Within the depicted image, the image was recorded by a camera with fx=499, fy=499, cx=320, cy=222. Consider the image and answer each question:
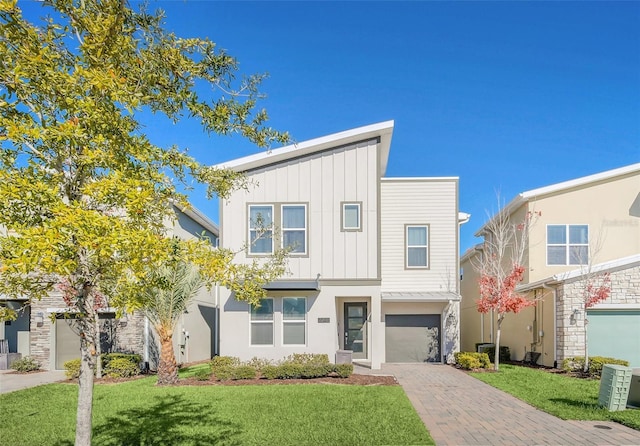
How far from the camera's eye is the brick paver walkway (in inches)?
308

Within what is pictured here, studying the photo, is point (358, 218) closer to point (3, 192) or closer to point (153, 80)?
point (153, 80)

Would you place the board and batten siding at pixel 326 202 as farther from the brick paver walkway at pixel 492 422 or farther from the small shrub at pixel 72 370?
the small shrub at pixel 72 370

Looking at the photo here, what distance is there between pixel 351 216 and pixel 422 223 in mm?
3288

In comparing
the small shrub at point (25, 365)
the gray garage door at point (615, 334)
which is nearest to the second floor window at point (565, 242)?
the gray garage door at point (615, 334)

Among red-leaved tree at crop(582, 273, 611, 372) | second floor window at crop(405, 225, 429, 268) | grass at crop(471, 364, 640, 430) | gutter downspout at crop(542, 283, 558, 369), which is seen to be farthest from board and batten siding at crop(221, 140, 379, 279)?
red-leaved tree at crop(582, 273, 611, 372)

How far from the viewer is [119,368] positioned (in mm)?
14930

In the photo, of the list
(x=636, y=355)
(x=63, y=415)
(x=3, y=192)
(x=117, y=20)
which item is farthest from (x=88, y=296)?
(x=636, y=355)

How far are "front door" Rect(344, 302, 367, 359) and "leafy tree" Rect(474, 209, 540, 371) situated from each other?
423cm

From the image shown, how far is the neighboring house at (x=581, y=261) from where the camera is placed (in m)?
16.2

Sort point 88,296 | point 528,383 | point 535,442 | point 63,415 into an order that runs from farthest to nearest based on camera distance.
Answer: point 528,383
point 63,415
point 535,442
point 88,296

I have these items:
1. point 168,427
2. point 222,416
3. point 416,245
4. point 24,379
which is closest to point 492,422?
point 222,416

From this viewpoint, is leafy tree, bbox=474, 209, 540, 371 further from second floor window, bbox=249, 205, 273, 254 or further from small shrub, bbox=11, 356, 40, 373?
small shrub, bbox=11, 356, 40, 373

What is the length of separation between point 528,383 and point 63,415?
11.2 metres

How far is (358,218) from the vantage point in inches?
653
